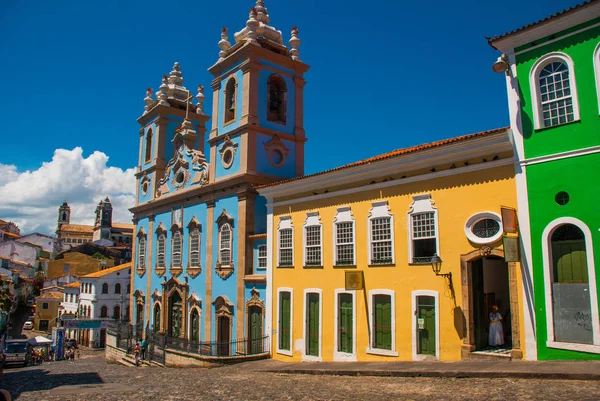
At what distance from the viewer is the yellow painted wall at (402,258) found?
13.3 m

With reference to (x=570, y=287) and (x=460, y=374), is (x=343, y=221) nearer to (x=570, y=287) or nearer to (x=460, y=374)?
(x=460, y=374)

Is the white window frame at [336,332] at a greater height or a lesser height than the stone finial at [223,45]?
lesser

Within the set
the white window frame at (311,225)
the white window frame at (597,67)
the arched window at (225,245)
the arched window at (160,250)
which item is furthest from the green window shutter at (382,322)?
the arched window at (160,250)

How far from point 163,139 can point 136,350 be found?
42.6ft

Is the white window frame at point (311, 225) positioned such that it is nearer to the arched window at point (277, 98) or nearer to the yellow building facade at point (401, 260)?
the yellow building facade at point (401, 260)

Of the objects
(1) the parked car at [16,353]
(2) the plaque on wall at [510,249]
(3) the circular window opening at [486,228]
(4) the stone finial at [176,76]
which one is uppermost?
(4) the stone finial at [176,76]

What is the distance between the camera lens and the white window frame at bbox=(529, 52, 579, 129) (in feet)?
38.5

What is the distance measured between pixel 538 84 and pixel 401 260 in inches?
238

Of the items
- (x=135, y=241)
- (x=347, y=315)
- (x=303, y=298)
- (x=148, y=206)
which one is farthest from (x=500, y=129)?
(x=135, y=241)

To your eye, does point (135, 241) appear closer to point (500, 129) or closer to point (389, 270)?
point (389, 270)

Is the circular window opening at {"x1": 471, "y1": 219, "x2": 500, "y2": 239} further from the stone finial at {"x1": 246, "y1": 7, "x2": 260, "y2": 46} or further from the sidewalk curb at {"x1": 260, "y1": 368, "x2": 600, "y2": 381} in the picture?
the stone finial at {"x1": 246, "y1": 7, "x2": 260, "y2": 46}

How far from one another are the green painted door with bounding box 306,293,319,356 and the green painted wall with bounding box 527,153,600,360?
7790 mm

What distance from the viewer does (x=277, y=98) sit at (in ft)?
80.3

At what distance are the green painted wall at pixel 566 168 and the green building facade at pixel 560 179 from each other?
20 mm
